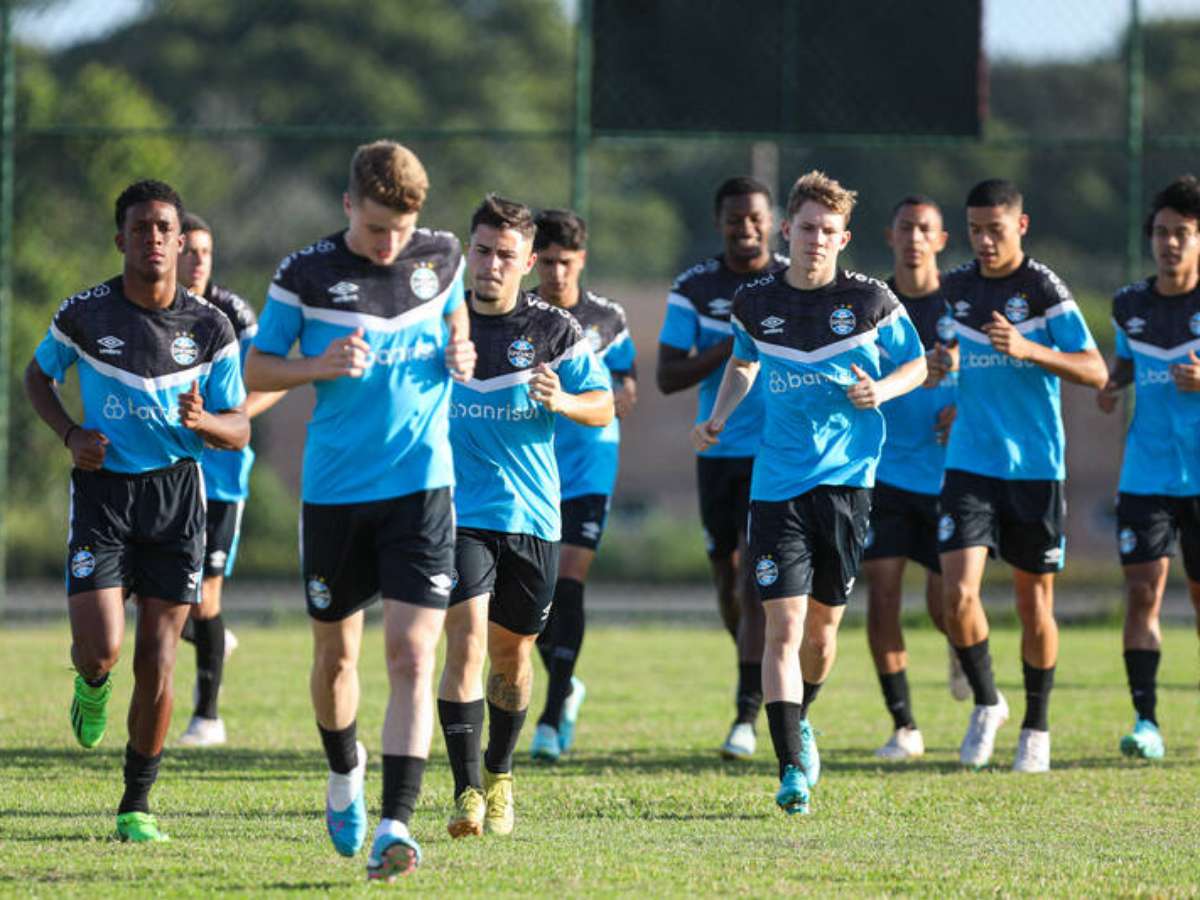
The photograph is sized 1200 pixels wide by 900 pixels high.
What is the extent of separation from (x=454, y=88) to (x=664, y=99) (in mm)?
24362

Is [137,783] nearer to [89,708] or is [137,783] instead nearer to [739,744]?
[89,708]

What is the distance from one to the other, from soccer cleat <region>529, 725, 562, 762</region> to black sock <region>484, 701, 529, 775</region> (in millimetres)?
1742

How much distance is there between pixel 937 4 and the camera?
14570mm

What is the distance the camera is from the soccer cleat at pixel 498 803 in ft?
23.3

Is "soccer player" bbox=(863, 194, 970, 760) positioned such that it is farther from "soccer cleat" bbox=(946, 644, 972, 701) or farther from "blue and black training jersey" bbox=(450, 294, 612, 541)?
"blue and black training jersey" bbox=(450, 294, 612, 541)

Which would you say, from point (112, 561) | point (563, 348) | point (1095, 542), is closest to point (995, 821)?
point (563, 348)

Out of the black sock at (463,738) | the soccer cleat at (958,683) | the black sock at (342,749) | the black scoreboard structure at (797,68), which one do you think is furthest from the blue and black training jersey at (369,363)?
the black scoreboard structure at (797,68)

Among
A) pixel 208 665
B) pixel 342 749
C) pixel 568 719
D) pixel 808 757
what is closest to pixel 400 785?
pixel 342 749

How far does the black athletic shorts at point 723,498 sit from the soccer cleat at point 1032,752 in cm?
175

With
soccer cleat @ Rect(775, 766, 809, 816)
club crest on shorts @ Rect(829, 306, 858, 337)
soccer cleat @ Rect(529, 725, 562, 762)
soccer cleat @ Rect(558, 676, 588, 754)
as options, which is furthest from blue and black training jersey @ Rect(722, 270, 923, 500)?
soccer cleat @ Rect(558, 676, 588, 754)

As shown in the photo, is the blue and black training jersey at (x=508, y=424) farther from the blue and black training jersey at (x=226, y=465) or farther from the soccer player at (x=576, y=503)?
the blue and black training jersey at (x=226, y=465)

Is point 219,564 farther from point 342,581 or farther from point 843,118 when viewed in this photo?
point 843,118

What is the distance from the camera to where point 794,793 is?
291 inches

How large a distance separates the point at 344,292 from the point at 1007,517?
4126mm
